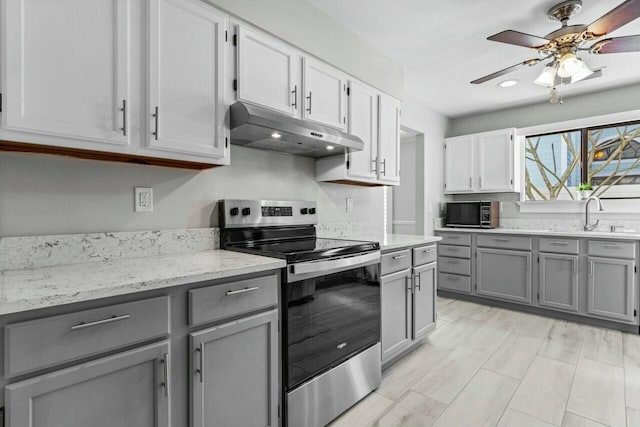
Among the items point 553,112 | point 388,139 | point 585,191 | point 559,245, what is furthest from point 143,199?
point 553,112

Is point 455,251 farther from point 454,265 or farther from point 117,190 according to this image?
point 117,190

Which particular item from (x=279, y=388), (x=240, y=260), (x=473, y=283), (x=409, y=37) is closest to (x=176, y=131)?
(x=240, y=260)

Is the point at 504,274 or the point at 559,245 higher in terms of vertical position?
the point at 559,245

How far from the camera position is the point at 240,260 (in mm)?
1490

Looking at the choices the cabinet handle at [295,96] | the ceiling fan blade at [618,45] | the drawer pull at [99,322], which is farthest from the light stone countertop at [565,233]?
the drawer pull at [99,322]

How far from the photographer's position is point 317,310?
167cm

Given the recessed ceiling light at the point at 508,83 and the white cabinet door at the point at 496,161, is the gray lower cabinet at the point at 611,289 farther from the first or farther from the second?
the recessed ceiling light at the point at 508,83

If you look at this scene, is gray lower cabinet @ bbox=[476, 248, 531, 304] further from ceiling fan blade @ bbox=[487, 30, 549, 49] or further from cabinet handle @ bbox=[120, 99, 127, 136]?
cabinet handle @ bbox=[120, 99, 127, 136]

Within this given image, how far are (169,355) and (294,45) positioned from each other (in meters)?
1.93

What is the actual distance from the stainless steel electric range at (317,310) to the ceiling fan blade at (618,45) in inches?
82.5

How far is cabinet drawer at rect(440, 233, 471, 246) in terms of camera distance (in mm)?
4012

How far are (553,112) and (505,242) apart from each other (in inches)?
71.5

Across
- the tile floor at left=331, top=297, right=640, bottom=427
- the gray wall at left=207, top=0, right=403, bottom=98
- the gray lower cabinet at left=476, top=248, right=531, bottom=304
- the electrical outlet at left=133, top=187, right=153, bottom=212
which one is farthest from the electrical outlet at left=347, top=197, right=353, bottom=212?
the gray lower cabinet at left=476, top=248, right=531, bottom=304

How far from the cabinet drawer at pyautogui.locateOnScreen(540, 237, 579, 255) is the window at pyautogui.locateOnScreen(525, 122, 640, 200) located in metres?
0.97
